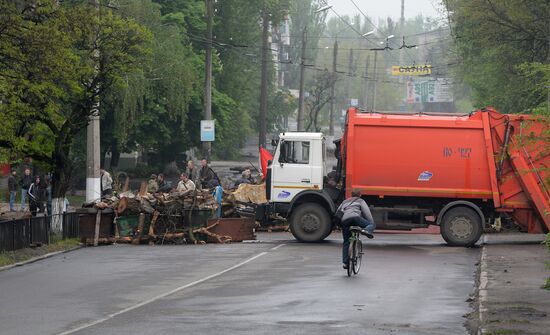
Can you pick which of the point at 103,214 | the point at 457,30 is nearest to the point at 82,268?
the point at 103,214

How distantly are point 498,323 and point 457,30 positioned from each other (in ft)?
130

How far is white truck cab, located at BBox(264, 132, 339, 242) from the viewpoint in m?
29.3

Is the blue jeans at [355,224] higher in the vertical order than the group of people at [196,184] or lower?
lower

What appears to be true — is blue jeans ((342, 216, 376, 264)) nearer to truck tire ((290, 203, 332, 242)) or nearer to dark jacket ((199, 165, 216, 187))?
truck tire ((290, 203, 332, 242))

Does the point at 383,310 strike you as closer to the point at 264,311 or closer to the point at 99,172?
the point at 264,311

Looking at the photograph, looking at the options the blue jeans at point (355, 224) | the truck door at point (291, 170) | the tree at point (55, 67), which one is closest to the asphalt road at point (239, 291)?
the blue jeans at point (355, 224)

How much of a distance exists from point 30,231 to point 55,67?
448cm

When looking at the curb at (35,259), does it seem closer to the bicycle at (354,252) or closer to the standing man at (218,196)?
the standing man at (218,196)

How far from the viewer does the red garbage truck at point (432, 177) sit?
93.0 feet

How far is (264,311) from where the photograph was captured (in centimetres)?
1580

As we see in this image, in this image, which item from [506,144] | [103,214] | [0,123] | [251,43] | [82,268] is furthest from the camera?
[251,43]

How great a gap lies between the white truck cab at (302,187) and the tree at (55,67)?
4.72 meters

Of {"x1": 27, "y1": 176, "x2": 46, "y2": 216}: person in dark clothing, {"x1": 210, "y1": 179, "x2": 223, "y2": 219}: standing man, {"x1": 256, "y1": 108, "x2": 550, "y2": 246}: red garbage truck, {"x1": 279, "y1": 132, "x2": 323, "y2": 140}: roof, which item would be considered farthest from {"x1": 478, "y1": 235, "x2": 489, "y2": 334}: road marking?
{"x1": 27, "y1": 176, "x2": 46, "y2": 216}: person in dark clothing

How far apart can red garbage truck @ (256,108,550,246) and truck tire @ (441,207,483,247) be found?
0.08 feet
